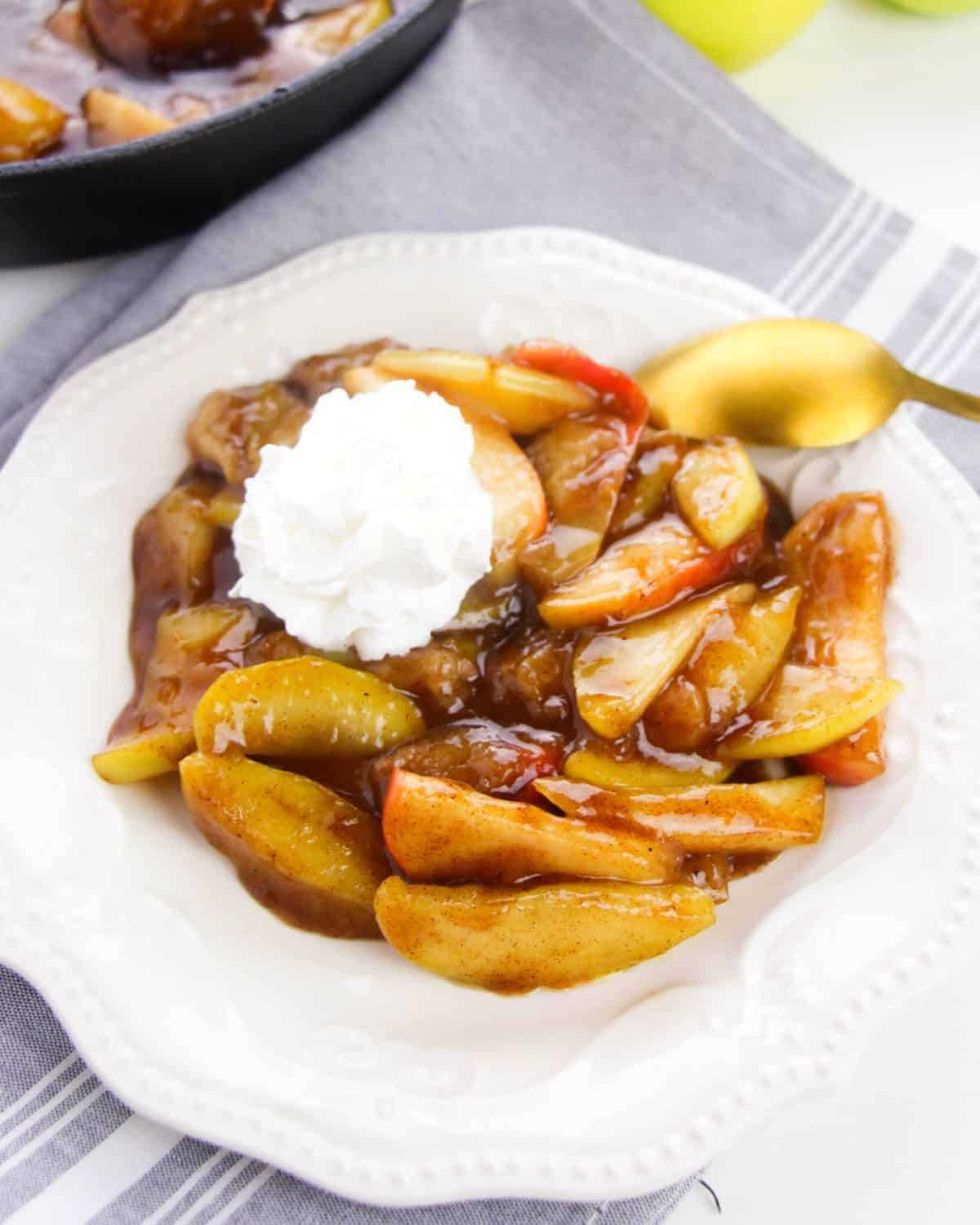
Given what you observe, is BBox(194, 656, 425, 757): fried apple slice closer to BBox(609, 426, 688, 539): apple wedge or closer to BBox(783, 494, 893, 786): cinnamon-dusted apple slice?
BBox(609, 426, 688, 539): apple wedge

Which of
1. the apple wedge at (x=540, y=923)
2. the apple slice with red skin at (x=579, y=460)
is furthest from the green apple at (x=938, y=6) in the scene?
the apple wedge at (x=540, y=923)

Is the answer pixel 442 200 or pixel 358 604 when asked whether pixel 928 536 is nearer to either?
pixel 358 604

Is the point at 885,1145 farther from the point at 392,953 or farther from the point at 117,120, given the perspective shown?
the point at 117,120

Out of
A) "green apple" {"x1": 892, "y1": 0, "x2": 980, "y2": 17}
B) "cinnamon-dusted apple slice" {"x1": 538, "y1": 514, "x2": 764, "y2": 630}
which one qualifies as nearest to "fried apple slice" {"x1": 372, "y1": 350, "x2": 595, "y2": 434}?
"cinnamon-dusted apple slice" {"x1": 538, "y1": 514, "x2": 764, "y2": 630}

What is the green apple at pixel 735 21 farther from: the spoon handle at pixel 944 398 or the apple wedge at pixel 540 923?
the apple wedge at pixel 540 923

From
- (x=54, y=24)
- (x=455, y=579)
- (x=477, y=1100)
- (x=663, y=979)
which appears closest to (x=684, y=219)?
(x=455, y=579)

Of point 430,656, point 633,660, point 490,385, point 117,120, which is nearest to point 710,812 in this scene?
point 633,660
